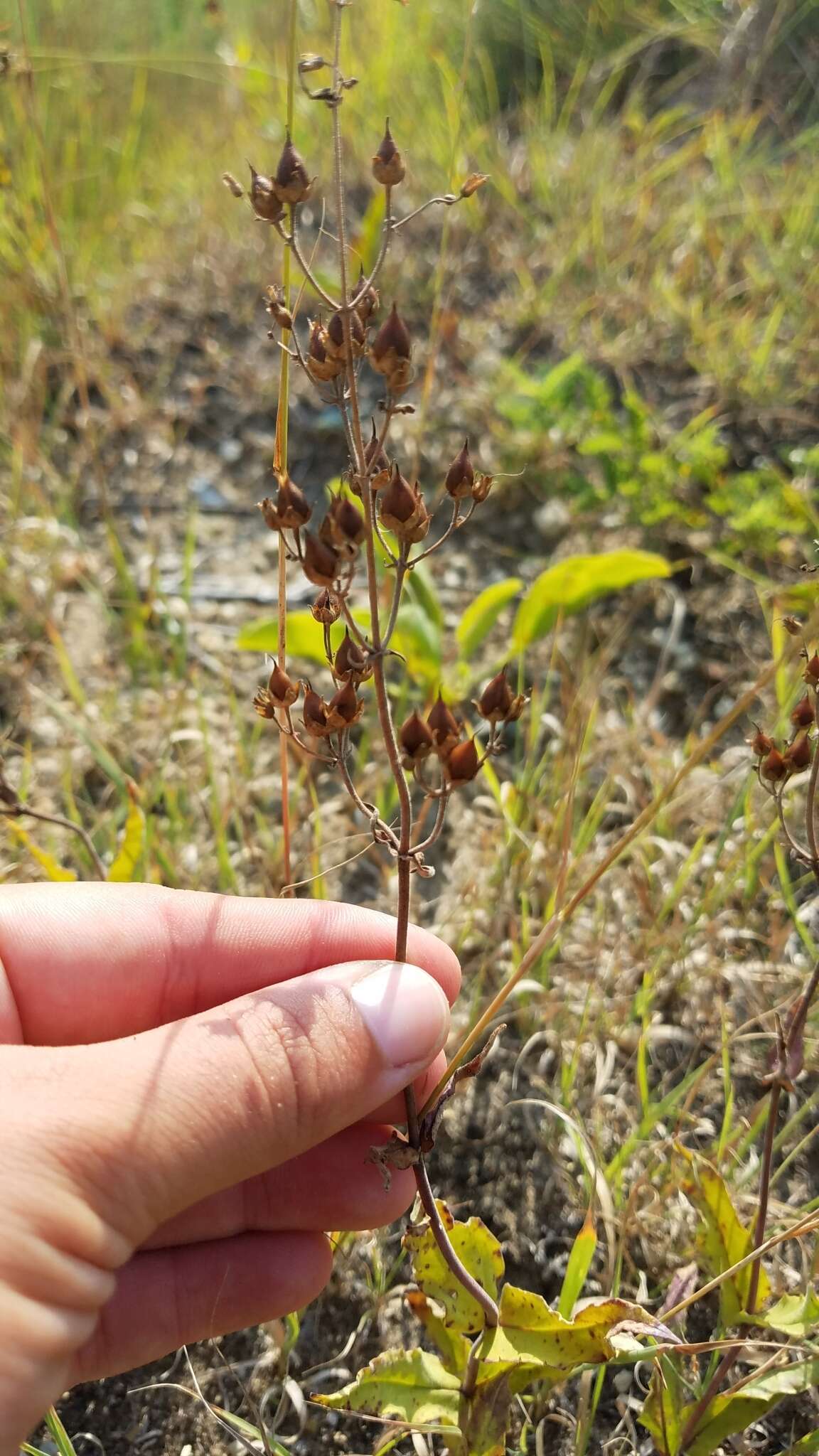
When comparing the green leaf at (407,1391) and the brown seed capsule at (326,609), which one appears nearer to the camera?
the brown seed capsule at (326,609)

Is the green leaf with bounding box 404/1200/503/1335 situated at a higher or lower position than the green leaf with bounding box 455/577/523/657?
lower

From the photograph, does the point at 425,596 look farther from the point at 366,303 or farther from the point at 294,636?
the point at 366,303

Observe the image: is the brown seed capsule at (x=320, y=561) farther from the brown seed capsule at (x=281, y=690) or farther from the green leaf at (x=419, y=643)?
the green leaf at (x=419, y=643)

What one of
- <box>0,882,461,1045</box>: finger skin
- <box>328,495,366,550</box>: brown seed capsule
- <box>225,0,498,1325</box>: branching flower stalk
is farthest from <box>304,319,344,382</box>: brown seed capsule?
<box>0,882,461,1045</box>: finger skin

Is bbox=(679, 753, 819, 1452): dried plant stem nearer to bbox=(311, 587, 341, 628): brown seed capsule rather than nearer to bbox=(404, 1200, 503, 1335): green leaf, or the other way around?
bbox=(404, 1200, 503, 1335): green leaf

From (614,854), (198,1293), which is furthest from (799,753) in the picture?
(198,1293)

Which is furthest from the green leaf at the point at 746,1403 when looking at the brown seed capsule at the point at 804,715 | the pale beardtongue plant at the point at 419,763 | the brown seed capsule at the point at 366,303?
the brown seed capsule at the point at 366,303
